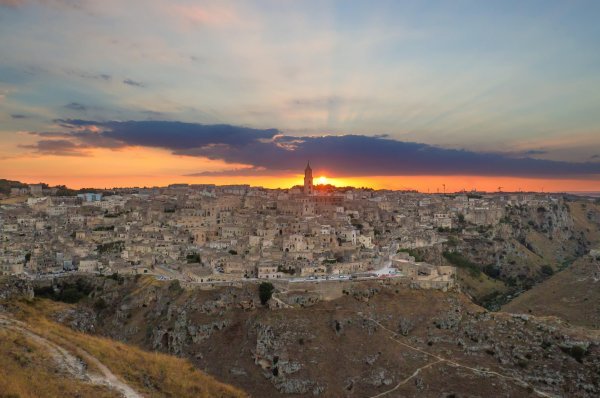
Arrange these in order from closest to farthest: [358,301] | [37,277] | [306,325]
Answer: [306,325] < [358,301] < [37,277]

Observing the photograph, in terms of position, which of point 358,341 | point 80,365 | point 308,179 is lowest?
point 358,341

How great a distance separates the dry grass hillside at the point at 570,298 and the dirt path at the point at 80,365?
165 ft

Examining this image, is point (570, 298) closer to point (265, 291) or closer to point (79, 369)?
point (265, 291)

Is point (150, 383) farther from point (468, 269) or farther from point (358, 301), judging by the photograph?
point (468, 269)

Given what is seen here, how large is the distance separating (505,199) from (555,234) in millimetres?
16483

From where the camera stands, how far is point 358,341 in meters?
41.1

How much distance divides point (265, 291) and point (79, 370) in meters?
29.9

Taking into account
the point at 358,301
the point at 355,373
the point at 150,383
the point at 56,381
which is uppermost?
the point at 56,381

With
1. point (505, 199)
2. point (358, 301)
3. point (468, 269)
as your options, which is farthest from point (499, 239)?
point (358, 301)

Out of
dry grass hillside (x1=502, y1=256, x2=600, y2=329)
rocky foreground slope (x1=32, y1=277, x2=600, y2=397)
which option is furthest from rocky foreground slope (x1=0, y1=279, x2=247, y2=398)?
dry grass hillside (x1=502, y1=256, x2=600, y2=329)

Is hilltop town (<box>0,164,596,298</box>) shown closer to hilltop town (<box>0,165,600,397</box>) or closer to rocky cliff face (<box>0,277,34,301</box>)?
hilltop town (<box>0,165,600,397</box>)

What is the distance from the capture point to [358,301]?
1802 inches

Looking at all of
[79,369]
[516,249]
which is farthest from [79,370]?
[516,249]

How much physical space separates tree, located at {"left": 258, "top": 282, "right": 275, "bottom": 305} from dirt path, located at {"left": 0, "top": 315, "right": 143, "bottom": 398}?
88.3ft
